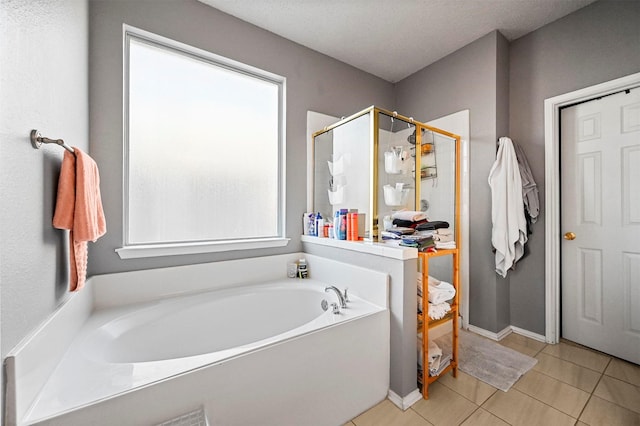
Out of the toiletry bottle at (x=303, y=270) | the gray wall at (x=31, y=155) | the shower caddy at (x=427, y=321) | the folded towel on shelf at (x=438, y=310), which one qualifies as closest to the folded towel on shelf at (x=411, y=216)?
the shower caddy at (x=427, y=321)

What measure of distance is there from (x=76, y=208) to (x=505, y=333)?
322 centimetres

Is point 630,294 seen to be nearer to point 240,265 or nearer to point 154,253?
point 240,265

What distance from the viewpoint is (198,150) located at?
2049mm

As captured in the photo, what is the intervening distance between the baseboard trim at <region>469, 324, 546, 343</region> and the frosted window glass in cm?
207

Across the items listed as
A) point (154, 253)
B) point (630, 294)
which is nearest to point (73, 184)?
point (154, 253)

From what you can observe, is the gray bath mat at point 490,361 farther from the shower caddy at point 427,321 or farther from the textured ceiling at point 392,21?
the textured ceiling at point 392,21

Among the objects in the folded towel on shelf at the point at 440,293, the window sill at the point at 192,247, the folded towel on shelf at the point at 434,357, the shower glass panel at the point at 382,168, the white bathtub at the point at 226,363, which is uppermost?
the shower glass panel at the point at 382,168

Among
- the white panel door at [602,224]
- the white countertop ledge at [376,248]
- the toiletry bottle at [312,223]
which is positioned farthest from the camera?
the toiletry bottle at [312,223]

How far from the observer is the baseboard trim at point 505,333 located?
7.48 feet

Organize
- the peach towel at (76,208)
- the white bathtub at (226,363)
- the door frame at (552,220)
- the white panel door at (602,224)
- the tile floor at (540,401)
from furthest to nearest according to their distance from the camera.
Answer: the door frame at (552,220)
the white panel door at (602,224)
the tile floor at (540,401)
the peach towel at (76,208)
the white bathtub at (226,363)

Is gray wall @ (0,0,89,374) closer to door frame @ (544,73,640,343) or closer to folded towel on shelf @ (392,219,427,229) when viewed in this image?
folded towel on shelf @ (392,219,427,229)

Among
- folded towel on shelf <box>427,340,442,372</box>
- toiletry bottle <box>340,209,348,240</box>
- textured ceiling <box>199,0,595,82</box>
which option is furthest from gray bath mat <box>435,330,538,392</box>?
textured ceiling <box>199,0,595,82</box>

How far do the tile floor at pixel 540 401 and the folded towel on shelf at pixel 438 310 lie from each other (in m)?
0.48

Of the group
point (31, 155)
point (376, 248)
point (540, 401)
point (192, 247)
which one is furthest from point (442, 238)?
point (31, 155)
